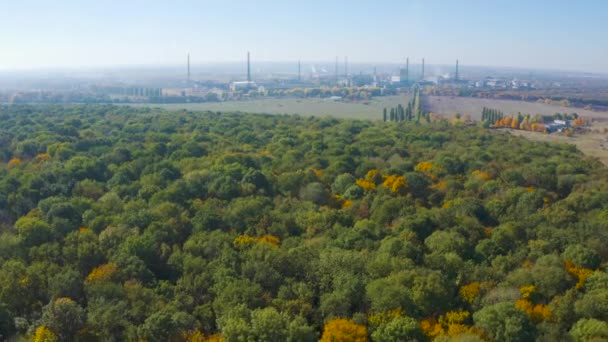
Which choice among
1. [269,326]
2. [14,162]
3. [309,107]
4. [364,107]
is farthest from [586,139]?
[14,162]

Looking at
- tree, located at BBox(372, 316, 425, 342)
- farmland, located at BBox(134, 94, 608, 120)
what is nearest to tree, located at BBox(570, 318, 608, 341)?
tree, located at BBox(372, 316, 425, 342)

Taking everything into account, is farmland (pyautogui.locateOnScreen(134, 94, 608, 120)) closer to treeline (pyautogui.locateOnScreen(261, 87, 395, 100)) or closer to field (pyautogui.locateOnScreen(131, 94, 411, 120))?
field (pyautogui.locateOnScreen(131, 94, 411, 120))

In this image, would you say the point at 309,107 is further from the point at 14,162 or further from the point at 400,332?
the point at 400,332

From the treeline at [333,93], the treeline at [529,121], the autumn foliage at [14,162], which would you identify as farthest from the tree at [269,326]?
the treeline at [333,93]

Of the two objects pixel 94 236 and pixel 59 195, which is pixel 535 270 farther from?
pixel 59 195

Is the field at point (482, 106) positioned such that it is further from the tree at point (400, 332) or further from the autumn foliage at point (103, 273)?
the autumn foliage at point (103, 273)

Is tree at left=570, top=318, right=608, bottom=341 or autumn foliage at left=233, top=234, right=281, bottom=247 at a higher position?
autumn foliage at left=233, top=234, right=281, bottom=247

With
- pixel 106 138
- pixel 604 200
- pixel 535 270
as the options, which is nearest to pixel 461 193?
pixel 604 200
